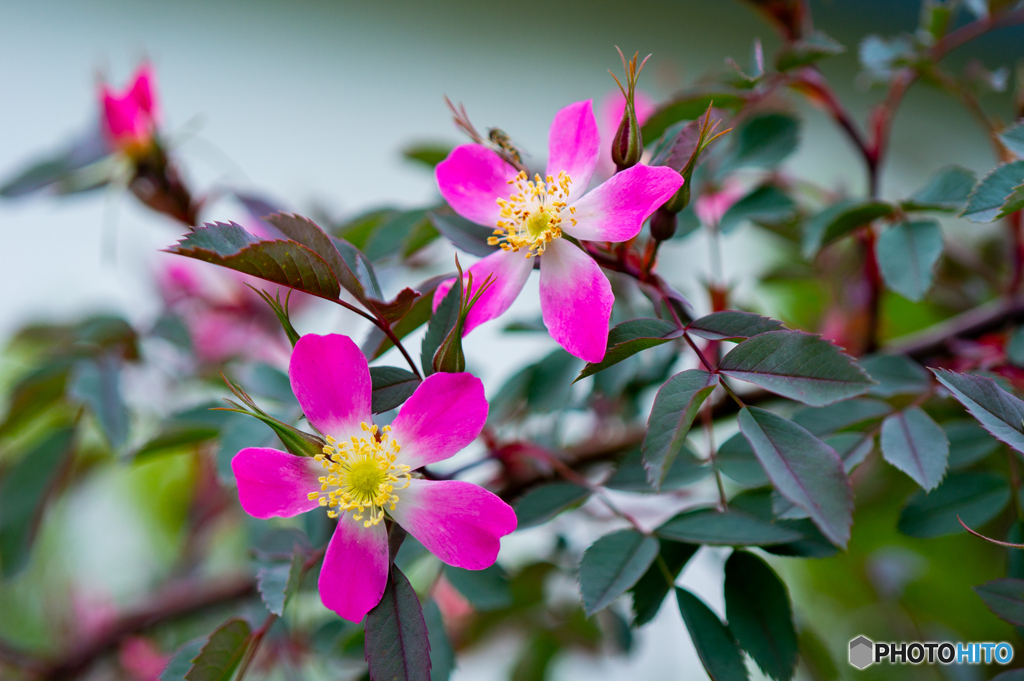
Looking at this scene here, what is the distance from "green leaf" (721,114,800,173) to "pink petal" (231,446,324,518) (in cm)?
31

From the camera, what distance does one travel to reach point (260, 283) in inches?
28.1

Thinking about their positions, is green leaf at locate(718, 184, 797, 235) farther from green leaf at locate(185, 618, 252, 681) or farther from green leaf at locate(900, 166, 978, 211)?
green leaf at locate(185, 618, 252, 681)

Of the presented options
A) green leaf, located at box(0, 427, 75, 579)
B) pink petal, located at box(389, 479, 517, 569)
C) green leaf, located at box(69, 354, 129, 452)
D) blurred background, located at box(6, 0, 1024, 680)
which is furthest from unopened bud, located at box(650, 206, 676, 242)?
blurred background, located at box(6, 0, 1024, 680)

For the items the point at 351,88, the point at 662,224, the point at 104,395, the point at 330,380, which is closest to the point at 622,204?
the point at 662,224

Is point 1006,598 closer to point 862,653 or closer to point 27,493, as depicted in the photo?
point 862,653

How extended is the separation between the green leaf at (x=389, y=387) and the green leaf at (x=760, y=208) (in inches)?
9.9

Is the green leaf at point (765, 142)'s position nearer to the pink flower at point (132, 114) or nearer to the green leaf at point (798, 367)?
the green leaf at point (798, 367)

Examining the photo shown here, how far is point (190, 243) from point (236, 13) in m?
1.48

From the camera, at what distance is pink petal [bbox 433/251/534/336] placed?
0.91 feet

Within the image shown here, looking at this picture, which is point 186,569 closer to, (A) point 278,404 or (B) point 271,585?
(A) point 278,404

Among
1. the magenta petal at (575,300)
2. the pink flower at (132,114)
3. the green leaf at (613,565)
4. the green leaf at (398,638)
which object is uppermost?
the pink flower at (132,114)

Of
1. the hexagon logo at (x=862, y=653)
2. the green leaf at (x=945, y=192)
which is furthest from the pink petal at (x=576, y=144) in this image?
the hexagon logo at (x=862, y=653)

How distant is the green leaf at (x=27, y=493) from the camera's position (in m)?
0.46

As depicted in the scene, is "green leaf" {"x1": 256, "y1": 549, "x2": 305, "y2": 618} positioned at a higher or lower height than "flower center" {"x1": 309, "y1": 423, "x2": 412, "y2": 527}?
lower
